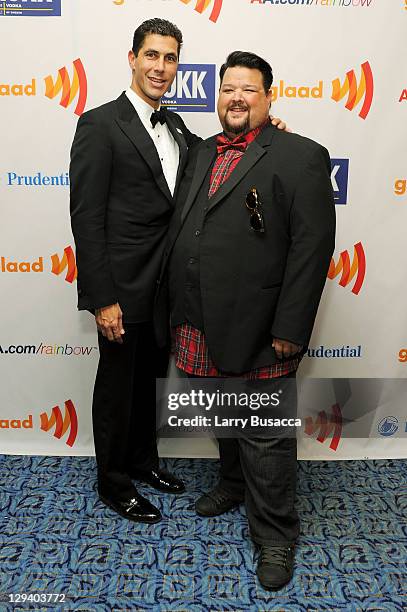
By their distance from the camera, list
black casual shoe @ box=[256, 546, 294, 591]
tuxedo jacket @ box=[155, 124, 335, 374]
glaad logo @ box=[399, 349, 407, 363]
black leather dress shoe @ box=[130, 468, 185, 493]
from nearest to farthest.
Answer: tuxedo jacket @ box=[155, 124, 335, 374] → black casual shoe @ box=[256, 546, 294, 591] → black leather dress shoe @ box=[130, 468, 185, 493] → glaad logo @ box=[399, 349, 407, 363]

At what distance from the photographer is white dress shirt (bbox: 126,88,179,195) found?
2100mm

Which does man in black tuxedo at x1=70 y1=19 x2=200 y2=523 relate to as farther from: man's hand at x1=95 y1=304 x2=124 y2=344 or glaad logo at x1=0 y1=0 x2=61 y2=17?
glaad logo at x1=0 y1=0 x2=61 y2=17

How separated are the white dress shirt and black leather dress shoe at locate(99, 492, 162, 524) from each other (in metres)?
1.22

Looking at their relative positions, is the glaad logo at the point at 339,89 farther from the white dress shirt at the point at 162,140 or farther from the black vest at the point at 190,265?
the black vest at the point at 190,265

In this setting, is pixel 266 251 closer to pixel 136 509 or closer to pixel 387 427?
pixel 136 509

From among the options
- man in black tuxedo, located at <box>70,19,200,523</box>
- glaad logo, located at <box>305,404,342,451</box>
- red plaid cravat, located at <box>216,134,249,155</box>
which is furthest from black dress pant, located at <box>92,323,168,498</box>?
glaad logo, located at <box>305,404,342,451</box>

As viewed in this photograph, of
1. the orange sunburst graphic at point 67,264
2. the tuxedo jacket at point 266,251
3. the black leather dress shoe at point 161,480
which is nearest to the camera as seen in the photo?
the tuxedo jacket at point 266,251

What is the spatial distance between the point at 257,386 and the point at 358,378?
0.96 meters

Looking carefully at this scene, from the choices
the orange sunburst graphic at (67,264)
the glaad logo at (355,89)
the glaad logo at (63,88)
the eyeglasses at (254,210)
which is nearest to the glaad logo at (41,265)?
the orange sunburst graphic at (67,264)

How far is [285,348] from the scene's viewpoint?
1.93 m

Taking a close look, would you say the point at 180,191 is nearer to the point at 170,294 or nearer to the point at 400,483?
the point at 170,294

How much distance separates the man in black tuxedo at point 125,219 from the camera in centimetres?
201

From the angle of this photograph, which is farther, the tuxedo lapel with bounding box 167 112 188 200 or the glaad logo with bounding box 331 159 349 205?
the glaad logo with bounding box 331 159 349 205

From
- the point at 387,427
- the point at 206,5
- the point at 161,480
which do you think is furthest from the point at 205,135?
the point at 387,427
